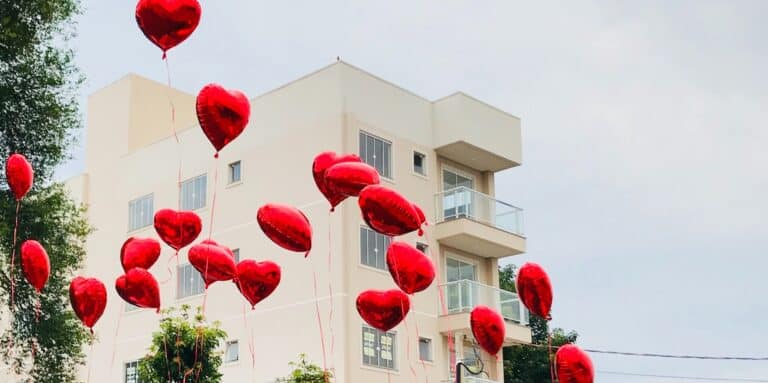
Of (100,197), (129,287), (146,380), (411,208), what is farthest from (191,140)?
(411,208)

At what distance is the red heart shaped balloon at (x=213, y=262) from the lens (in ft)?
43.4

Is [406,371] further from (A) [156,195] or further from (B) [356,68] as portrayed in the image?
(A) [156,195]

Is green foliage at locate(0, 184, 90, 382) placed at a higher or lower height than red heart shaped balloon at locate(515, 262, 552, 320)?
higher

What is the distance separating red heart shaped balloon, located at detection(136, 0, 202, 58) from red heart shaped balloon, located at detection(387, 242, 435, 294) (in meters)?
2.76

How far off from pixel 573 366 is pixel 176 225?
4624 millimetres

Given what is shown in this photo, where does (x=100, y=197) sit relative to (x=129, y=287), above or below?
above

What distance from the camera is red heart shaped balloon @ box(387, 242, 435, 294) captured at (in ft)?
37.9

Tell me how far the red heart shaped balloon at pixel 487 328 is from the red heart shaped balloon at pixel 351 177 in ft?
5.15

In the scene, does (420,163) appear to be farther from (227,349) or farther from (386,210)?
(386,210)

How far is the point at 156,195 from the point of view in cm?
3111

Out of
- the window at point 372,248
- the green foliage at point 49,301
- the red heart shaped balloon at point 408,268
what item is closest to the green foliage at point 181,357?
the green foliage at point 49,301

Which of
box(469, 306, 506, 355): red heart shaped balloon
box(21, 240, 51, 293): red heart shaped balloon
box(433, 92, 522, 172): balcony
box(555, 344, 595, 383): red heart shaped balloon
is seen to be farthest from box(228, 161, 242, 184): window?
box(555, 344, 595, 383): red heart shaped balloon

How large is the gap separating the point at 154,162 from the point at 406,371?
912 centimetres

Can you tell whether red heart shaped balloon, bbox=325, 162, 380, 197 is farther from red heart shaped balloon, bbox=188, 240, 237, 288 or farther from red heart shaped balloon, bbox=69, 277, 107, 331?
red heart shaped balloon, bbox=69, 277, 107, 331
